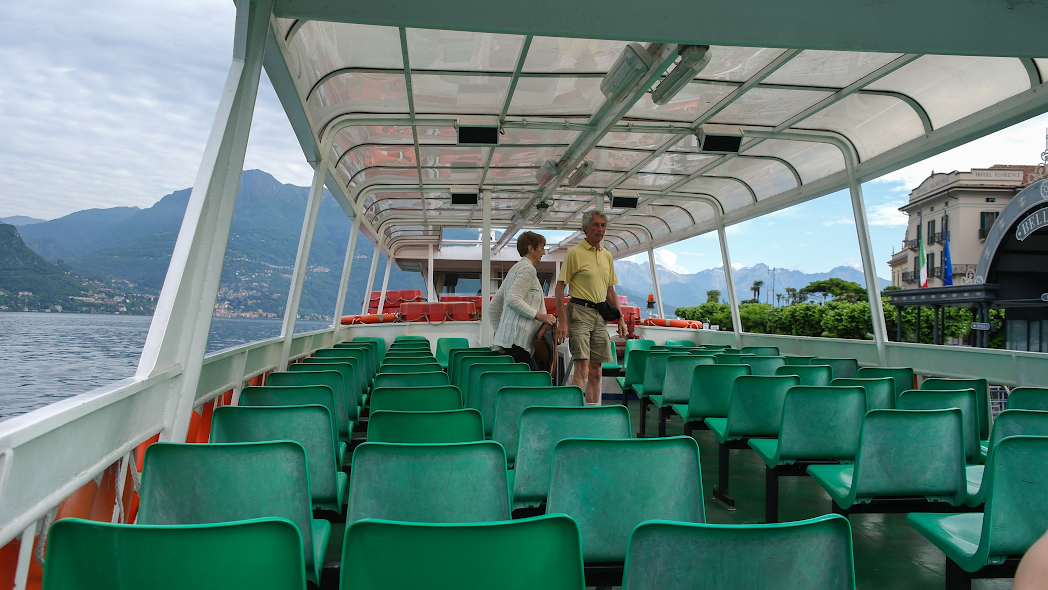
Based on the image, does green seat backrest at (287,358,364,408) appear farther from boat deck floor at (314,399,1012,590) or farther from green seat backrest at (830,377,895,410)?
green seat backrest at (830,377,895,410)

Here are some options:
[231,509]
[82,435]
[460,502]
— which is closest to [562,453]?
[460,502]

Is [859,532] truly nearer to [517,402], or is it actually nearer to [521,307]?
[517,402]

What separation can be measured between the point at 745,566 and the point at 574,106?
226 inches

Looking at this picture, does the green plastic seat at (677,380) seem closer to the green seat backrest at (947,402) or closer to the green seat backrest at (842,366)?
the green seat backrest at (842,366)

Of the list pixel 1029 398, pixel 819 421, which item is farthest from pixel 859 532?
pixel 1029 398

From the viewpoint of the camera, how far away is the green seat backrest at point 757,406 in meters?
3.45

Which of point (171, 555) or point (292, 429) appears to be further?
point (292, 429)

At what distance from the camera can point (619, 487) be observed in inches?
74.5

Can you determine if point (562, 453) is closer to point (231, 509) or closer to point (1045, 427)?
point (231, 509)

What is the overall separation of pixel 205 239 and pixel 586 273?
3.17m

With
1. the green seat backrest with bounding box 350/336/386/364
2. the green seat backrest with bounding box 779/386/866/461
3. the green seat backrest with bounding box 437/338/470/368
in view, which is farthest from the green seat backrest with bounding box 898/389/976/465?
the green seat backrest with bounding box 350/336/386/364

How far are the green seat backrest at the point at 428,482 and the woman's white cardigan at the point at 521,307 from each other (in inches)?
129

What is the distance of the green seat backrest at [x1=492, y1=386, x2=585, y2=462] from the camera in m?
2.93

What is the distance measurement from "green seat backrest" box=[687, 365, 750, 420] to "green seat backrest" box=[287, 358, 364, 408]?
2328mm
